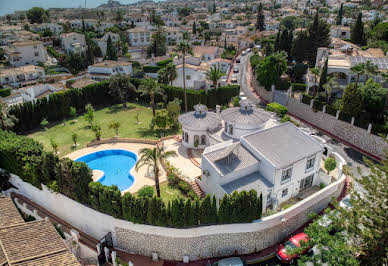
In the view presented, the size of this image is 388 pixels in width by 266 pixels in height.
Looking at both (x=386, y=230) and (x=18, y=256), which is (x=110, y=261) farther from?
(x=386, y=230)

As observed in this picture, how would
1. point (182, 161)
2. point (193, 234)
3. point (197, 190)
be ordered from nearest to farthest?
1. point (193, 234)
2. point (197, 190)
3. point (182, 161)

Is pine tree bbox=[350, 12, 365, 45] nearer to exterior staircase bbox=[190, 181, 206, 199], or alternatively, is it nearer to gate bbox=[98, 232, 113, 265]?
exterior staircase bbox=[190, 181, 206, 199]

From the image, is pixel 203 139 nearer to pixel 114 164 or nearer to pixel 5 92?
pixel 114 164

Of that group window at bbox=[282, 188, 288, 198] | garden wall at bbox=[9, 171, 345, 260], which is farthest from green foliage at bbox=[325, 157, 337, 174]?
window at bbox=[282, 188, 288, 198]

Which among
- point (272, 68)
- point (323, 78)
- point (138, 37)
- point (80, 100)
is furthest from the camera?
point (138, 37)

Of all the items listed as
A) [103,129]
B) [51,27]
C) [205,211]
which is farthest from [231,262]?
[51,27]

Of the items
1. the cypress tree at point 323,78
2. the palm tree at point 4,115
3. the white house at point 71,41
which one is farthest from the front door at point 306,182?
the white house at point 71,41

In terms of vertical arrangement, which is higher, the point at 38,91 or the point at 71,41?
the point at 71,41
